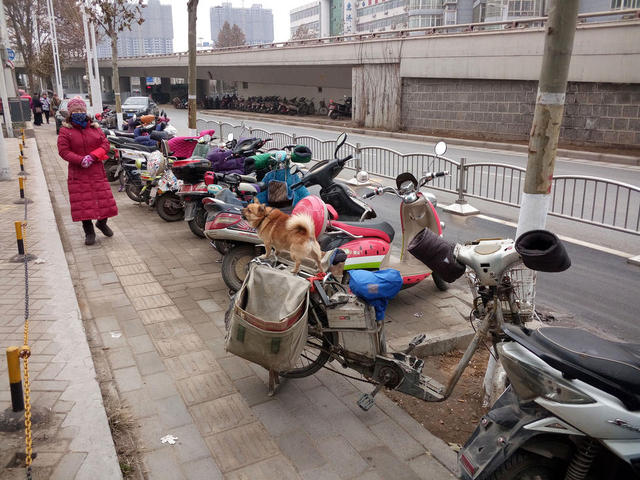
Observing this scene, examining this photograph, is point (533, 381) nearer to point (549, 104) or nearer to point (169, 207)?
point (549, 104)

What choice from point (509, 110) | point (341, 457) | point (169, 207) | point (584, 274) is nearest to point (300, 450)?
point (341, 457)

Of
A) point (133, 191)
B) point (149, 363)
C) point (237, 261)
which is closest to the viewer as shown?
point (149, 363)

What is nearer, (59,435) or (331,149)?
(59,435)

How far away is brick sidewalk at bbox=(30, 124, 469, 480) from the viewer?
3.28m

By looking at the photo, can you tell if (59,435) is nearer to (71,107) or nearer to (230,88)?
(71,107)

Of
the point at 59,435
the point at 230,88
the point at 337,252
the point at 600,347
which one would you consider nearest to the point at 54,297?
the point at 59,435

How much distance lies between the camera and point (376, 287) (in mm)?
3523

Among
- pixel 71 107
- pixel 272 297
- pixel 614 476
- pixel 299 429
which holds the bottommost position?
pixel 299 429

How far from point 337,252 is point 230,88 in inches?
2800

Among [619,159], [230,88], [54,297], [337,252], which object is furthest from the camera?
[230,88]

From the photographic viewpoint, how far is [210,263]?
6980 millimetres

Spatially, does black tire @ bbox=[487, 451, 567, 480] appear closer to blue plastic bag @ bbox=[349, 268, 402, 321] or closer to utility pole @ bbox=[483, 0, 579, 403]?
utility pole @ bbox=[483, 0, 579, 403]

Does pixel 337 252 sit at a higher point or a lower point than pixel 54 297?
higher

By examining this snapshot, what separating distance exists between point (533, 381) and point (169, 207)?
764 centimetres
